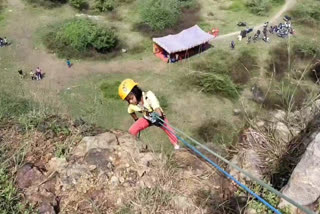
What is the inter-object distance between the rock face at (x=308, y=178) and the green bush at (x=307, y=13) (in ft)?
91.2

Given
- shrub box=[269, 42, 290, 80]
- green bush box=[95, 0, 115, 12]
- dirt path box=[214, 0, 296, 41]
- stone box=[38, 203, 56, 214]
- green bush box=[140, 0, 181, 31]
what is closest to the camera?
stone box=[38, 203, 56, 214]

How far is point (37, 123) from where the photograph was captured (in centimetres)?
827

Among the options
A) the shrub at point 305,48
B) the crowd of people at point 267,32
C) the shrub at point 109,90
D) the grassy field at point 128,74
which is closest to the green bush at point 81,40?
the grassy field at point 128,74

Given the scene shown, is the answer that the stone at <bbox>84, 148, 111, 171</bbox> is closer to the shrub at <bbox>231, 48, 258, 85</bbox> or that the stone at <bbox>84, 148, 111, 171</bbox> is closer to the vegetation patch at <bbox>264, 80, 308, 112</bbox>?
the vegetation patch at <bbox>264, 80, 308, 112</bbox>

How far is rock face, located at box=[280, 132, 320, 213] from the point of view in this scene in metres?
6.02

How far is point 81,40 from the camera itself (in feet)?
90.0

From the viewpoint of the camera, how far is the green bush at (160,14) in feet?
98.7

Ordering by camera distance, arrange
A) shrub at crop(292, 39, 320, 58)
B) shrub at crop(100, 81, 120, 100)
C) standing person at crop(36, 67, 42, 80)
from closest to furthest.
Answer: shrub at crop(100, 81, 120, 100), standing person at crop(36, 67, 42, 80), shrub at crop(292, 39, 320, 58)

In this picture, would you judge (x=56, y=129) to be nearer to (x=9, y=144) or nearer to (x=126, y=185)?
(x=9, y=144)

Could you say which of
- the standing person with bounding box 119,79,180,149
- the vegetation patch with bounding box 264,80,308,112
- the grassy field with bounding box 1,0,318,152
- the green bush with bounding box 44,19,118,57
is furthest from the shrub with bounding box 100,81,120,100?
the standing person with bounding box 119,79,180,149

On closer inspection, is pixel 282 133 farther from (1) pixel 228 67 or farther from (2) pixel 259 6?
(2) pixel 259 6

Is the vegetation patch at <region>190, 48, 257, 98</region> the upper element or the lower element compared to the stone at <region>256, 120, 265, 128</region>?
lower

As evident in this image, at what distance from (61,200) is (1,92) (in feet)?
56.8

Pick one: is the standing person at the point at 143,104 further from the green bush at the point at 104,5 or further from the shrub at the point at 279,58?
the green bush at the point at 104,5
